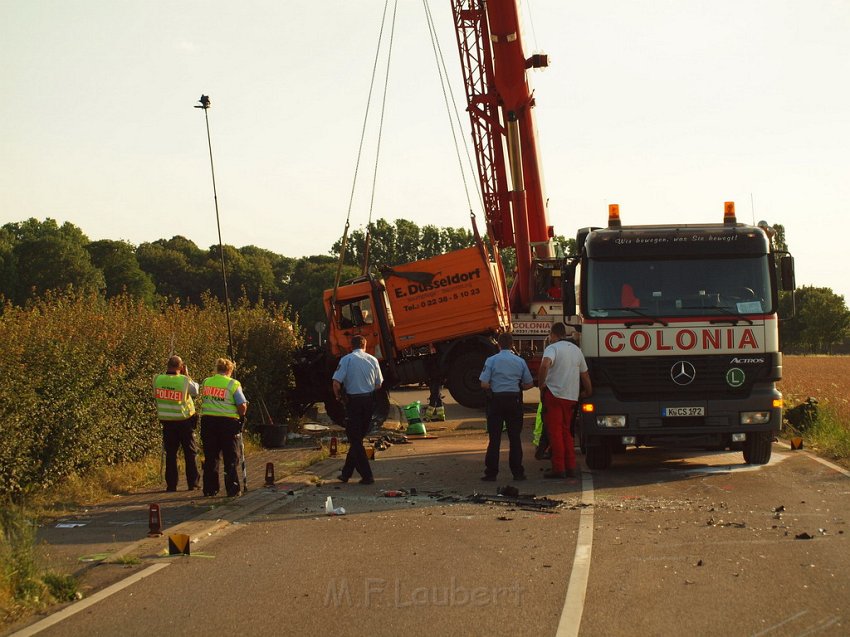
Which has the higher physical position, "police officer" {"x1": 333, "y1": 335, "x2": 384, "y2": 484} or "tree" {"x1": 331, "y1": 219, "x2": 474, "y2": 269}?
"tree" {"x1": 331, "y1": 219, "x2": 474, "y2": 269}

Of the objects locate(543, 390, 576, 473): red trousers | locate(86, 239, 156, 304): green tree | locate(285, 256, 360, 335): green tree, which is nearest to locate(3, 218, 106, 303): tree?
locate(86, 239, 156, 304): green tree

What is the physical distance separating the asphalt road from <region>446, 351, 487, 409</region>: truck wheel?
11697 mm

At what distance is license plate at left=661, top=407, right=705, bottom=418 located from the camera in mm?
13742

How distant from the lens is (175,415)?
13.1m

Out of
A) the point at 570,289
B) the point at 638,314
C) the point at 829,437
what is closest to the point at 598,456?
the point at 638,314

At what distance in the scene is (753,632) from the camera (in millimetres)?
6316

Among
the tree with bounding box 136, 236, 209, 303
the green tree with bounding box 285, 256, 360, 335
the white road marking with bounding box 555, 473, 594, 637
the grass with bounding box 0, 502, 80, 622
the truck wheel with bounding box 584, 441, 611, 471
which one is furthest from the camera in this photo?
the tree with bounding box 136, 236, 209, 303

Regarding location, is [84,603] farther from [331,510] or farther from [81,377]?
[81,377]

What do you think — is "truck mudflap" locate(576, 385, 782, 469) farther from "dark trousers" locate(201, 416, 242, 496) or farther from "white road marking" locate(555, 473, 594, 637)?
"dark trousers" locate(201, 416, 242, 496)

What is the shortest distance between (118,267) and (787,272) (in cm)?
8387

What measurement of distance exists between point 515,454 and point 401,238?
104763mm

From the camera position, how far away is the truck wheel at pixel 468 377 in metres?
25.0

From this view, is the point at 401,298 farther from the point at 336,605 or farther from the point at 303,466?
the point at 336,605

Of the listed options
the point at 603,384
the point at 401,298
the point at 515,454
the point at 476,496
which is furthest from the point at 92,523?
the point at 401,298
